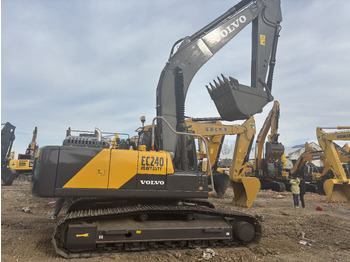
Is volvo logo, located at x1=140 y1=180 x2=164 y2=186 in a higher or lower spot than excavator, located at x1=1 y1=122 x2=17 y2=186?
lower

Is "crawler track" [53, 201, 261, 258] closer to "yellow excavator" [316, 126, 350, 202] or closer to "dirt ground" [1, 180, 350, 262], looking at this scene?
"dirt ground" [1, 180, 350, 262]

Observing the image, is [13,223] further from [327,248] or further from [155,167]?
[327,248]

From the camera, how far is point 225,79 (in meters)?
8.12

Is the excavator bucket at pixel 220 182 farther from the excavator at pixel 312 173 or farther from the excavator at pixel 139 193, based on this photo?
the excavator at pixel 139 193

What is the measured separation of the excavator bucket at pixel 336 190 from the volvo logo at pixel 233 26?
907 cm

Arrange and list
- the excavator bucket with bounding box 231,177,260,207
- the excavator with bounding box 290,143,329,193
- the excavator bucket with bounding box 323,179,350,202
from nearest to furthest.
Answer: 1. the excavator bucket with bounding box 231,177,260,207
2. the excavator bucket with bounding box 323,179,350,202
3. the excavator with bounding box 290,143,329,193

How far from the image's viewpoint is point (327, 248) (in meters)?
5.54

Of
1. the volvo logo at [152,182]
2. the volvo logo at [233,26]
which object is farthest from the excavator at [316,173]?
the volvo logo at [152,182]

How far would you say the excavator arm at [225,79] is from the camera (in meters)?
6.38

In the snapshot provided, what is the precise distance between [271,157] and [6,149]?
1728 centimetres

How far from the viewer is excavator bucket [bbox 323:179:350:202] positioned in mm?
12828

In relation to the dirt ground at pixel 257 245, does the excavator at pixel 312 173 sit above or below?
above

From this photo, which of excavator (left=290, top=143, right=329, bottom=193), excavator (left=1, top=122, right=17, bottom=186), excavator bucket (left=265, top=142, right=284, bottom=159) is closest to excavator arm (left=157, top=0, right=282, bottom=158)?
excavator bucket (left=265, top=142, right=284, bottom=159)

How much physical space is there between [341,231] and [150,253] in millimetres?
5233
